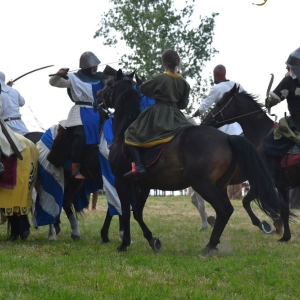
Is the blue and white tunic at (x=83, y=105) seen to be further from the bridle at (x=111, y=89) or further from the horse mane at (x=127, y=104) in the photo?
the horse mane at (x=127, y=104)

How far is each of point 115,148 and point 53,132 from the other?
1982mm

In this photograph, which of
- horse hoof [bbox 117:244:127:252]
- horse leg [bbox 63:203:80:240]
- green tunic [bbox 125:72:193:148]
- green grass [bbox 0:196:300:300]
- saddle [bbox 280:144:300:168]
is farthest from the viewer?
horse leg [bbox 63:203:80:240]

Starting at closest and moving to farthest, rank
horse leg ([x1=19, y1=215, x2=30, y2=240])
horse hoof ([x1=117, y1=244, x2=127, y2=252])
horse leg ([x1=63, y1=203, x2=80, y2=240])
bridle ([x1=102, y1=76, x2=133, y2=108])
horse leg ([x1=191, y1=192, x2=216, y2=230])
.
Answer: horse hoof ([x1=117, y1=244, x2=127, y2=252]), bridle ([x1=102, y1=76, x2=133, y2=108]), horse leg ([x1=19, y1=215, x2=30, y2=240]), horse leg ([x1=63, y1=203, x2=80, y2=240]), horse leg ([x1=191, y1=192, x2=216, y2=230])

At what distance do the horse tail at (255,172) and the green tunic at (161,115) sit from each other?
0.67 meters

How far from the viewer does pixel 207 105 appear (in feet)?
40.0

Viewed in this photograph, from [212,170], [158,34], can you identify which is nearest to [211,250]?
[212,170]

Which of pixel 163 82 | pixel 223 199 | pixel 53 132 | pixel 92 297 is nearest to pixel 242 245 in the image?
pixel 223 199

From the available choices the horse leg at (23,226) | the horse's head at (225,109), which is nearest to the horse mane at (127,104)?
the horse's head at (225,109)

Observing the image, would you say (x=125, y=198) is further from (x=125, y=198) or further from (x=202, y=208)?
(x=202, y=208)

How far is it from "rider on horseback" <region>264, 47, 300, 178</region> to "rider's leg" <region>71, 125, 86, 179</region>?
2571 mm

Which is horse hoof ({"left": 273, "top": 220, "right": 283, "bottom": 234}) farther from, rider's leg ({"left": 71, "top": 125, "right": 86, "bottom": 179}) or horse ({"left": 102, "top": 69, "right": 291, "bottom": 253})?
rider's leg ({"left": 71, "top": 125, "right": 86, "bottom": 179})

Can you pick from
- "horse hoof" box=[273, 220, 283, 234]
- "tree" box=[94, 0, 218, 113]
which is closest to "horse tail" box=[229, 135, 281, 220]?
"horse hoof" box=[273, 220, 283, 234]

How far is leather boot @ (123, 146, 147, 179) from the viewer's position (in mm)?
9336

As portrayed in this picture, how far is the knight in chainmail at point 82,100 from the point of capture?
36.4ft
